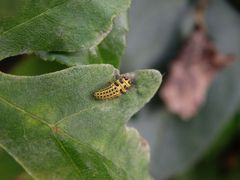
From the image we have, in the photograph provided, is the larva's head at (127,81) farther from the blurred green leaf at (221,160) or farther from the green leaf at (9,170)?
the blurred green leaf at (221,160)

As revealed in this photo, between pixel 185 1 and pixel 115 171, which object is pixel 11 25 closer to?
pixel 115 171

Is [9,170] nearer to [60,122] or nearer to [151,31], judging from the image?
[60,122]

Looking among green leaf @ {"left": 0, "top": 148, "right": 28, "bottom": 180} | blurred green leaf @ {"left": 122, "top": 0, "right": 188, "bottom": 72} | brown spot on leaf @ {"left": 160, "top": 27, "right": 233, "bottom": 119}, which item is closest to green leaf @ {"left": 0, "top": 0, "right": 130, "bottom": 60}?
green leaf @ {"left": 0, "top": 148, "right": 28, "bottom": 180}

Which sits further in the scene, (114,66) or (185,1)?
(185,1)

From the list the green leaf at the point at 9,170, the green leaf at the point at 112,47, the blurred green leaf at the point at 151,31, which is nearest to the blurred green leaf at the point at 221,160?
the blurred green leaf at the point at 151,31

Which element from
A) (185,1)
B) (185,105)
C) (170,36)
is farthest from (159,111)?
(185,1)

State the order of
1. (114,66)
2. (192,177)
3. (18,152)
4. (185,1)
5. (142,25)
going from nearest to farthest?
(18,152) → (114,66) → (142,25) → (185,1) → (192,177)

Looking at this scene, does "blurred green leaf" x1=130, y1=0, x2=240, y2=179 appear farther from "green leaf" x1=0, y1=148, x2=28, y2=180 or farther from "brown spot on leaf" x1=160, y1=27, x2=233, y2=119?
"green leaf" x1=0, y1=148, x2=28, y2=180
